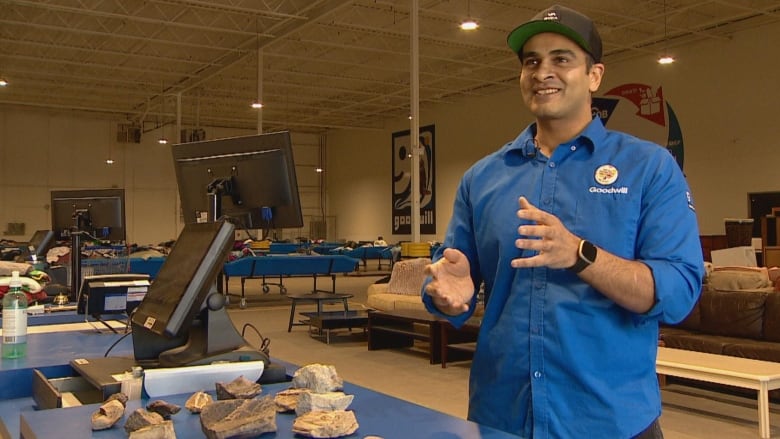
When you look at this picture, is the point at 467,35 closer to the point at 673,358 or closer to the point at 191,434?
the point at 673,358

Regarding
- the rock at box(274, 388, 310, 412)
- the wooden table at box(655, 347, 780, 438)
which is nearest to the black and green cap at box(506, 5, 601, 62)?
the rock at box(274, 388, 310, 412)

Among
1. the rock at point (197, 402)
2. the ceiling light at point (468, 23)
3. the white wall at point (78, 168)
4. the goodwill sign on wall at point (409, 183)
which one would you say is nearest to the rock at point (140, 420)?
the rock at point (197, 402)

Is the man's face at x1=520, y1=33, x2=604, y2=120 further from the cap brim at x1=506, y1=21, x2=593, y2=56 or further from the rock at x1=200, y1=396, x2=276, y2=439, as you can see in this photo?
the rock at x1=200, y1=396, x2=276, y2=439

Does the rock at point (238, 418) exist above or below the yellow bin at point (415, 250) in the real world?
above

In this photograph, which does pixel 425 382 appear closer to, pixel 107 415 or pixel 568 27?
→ pixel 107 415

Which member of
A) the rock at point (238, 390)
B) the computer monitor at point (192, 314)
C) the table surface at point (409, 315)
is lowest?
the table surface at point (409, 315)

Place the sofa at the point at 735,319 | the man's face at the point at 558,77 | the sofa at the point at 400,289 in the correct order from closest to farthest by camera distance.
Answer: the man's face at the point at 558,77 → the sofa at the point at 735,319 → the sofa at the point at 400,289

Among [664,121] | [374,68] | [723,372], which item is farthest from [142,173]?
[723,372]

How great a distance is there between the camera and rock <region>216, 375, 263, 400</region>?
5.18 feet

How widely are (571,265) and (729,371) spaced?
395cm

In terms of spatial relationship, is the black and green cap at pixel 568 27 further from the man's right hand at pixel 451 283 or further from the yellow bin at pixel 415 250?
the yellow bin at pixel 415 250

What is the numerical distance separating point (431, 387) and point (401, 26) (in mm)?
10928

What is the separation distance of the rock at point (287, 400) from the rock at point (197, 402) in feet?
0.49

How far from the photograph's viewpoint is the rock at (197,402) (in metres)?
1.54
